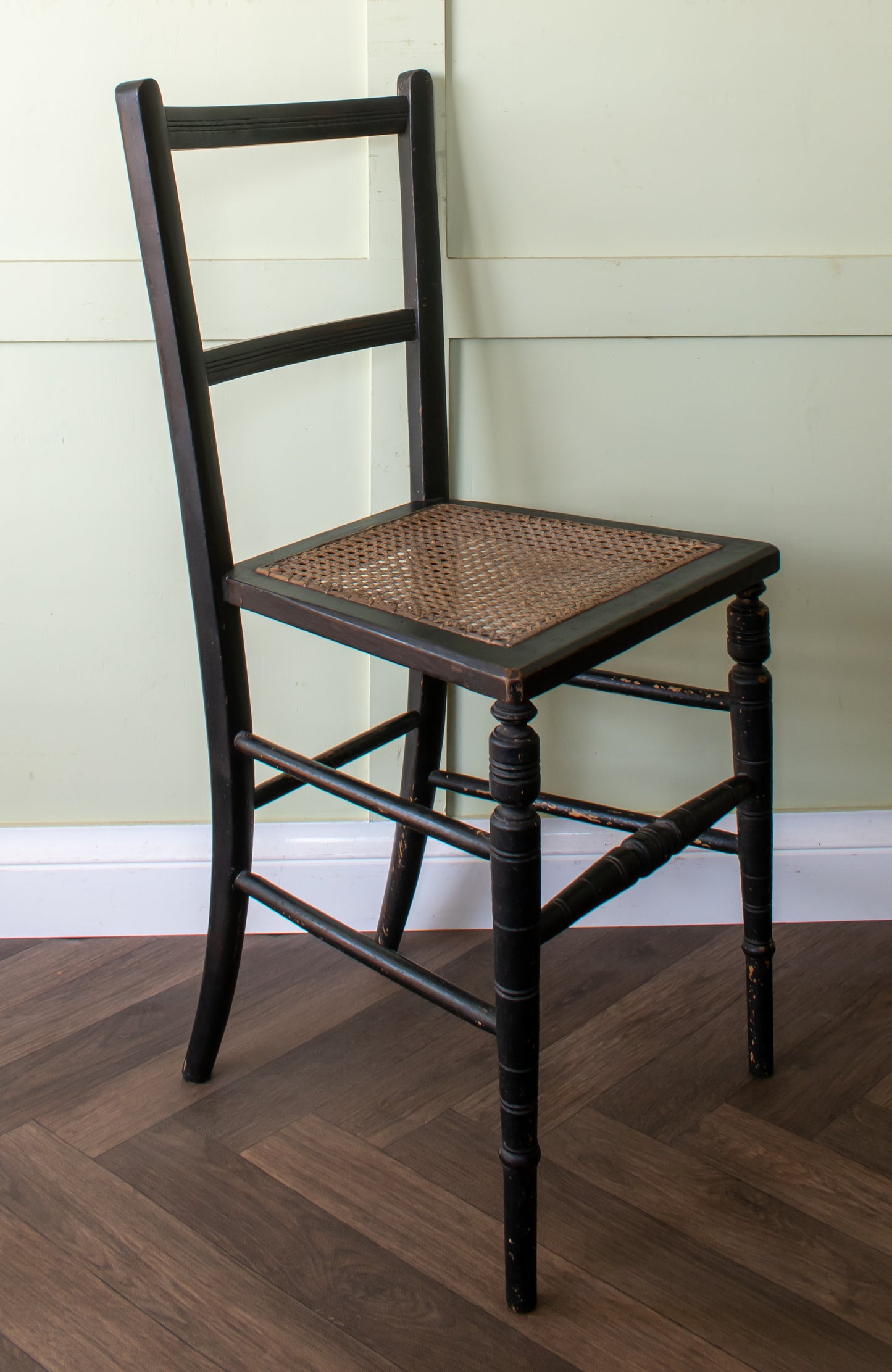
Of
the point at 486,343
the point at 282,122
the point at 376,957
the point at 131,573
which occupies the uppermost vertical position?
the point at 282,122

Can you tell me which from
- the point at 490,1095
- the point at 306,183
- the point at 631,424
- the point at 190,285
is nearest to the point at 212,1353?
the point at 490,1095

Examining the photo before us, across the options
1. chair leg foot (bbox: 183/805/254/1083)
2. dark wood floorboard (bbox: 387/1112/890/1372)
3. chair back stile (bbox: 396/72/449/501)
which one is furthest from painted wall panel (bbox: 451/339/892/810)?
dark wood floorboard (bbox: 387/1112/890/1372)

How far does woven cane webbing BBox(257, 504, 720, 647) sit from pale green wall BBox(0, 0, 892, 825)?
25 centimetres

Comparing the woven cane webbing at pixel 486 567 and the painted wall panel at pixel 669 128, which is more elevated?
the painted wall panel at pixel 669 128

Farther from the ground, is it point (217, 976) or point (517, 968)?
point (517, 968)

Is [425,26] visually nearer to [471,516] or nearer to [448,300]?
[448,300]

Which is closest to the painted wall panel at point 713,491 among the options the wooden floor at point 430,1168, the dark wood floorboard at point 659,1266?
the wooden floor at point 430,1168

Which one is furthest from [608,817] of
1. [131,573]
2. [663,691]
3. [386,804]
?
[131,573]

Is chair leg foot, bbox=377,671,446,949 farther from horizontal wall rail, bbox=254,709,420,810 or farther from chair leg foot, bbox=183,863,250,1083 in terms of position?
chair leg foot, bbox=183,863,250,1083

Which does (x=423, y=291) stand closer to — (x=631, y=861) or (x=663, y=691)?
(x=663, y=691)

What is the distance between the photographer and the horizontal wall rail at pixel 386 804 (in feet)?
3.68

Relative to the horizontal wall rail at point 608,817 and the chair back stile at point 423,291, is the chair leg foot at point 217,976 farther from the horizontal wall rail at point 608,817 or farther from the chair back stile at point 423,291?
the chair back stile at point 423,291

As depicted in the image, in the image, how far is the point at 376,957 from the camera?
1.14 m

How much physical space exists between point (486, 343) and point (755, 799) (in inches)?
25.1
